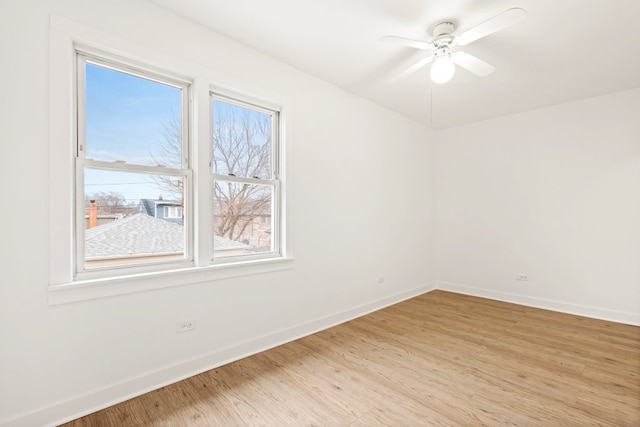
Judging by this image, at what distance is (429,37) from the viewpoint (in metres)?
2.53

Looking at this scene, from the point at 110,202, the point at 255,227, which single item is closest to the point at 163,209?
the point at 110,202

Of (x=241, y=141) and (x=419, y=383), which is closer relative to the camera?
(x=419, y=383)

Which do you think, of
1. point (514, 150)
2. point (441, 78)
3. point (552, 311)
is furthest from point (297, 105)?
point (552, 311)

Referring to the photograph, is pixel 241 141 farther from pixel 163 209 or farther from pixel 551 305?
pixel 551 305

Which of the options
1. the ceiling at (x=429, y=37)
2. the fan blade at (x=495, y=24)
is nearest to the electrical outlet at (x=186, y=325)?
the ceiling at (x=429, y=37)

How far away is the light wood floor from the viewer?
6.25ft

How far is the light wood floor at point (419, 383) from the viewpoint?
6.25ft

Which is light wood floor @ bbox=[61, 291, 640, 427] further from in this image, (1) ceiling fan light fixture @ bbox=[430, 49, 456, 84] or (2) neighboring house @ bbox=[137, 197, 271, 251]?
(1) ceiling fan light fixture @ bbox=[430, 49, 456, 84]

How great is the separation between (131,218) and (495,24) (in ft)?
9.23

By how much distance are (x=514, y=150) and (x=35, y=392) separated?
5506mm

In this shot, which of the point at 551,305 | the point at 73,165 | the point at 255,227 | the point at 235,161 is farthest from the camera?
the point at 551,305

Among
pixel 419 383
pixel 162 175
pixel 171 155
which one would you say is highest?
pixel 171 155

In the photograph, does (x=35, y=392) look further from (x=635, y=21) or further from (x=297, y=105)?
(x=635, y=21)

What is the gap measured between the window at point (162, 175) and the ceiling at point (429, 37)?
61 cm
